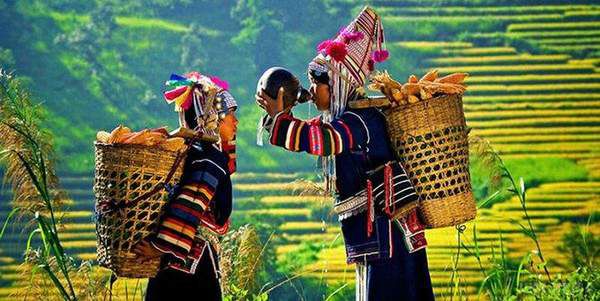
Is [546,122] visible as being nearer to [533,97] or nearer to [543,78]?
[533,97]

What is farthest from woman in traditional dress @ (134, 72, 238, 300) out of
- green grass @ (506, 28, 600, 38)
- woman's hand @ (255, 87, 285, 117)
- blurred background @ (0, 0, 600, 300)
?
green grass @ (506, 28, 600, 38)

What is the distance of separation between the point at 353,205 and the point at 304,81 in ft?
19.2

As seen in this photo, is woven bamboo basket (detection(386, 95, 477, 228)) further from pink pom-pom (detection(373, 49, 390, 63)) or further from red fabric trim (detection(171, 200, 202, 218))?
red fabric trim (detection(171, 200, 202, 218))

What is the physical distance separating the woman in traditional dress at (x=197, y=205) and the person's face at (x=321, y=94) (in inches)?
14.5

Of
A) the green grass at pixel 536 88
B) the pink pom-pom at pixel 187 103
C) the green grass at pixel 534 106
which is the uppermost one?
the green grass at pixel 536 88

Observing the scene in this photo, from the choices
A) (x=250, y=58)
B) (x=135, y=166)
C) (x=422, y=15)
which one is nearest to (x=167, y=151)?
(x=135, y=166)

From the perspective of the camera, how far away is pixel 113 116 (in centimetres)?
1091

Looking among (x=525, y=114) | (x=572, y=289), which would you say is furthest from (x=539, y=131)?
(x=572, y=289)

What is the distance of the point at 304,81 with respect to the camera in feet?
37.1

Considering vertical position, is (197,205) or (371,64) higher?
(371,64)

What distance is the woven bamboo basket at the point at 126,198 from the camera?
5.12 m

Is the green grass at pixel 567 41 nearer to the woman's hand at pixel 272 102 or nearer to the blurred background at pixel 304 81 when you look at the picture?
the blurred background at pixel 304 81

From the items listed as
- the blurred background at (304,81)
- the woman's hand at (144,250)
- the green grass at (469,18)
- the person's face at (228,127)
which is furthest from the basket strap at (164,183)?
the green grass at (469,18)

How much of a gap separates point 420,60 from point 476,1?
108cm
